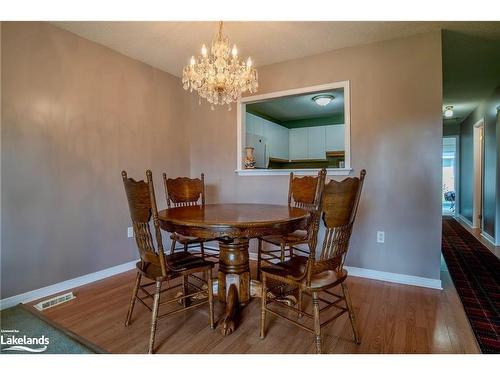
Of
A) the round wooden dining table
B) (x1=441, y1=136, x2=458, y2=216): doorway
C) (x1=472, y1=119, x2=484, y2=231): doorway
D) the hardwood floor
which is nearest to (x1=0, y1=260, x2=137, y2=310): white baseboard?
the hardwood floor

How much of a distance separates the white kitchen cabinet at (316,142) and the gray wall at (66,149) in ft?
11.5

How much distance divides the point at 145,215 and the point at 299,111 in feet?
14.5

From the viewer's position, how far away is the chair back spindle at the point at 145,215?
5.22ft

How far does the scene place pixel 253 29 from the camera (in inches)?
101

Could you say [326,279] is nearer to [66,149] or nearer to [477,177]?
[66,149]

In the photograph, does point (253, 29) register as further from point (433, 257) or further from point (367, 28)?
point (433, 257)

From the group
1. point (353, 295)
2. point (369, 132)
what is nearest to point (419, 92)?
point (369, 132)

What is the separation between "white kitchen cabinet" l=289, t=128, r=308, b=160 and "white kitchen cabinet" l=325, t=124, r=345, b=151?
500 millimetres

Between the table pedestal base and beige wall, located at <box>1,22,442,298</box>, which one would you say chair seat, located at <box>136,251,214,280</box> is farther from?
beige wall, located at <box>1,22,442,298</box>

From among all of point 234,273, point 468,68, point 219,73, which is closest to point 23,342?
point 234,273

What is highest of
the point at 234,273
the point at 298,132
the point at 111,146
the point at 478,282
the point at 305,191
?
the point at 298,132

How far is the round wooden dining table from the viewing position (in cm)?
161

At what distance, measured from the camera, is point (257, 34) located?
8.71ft
